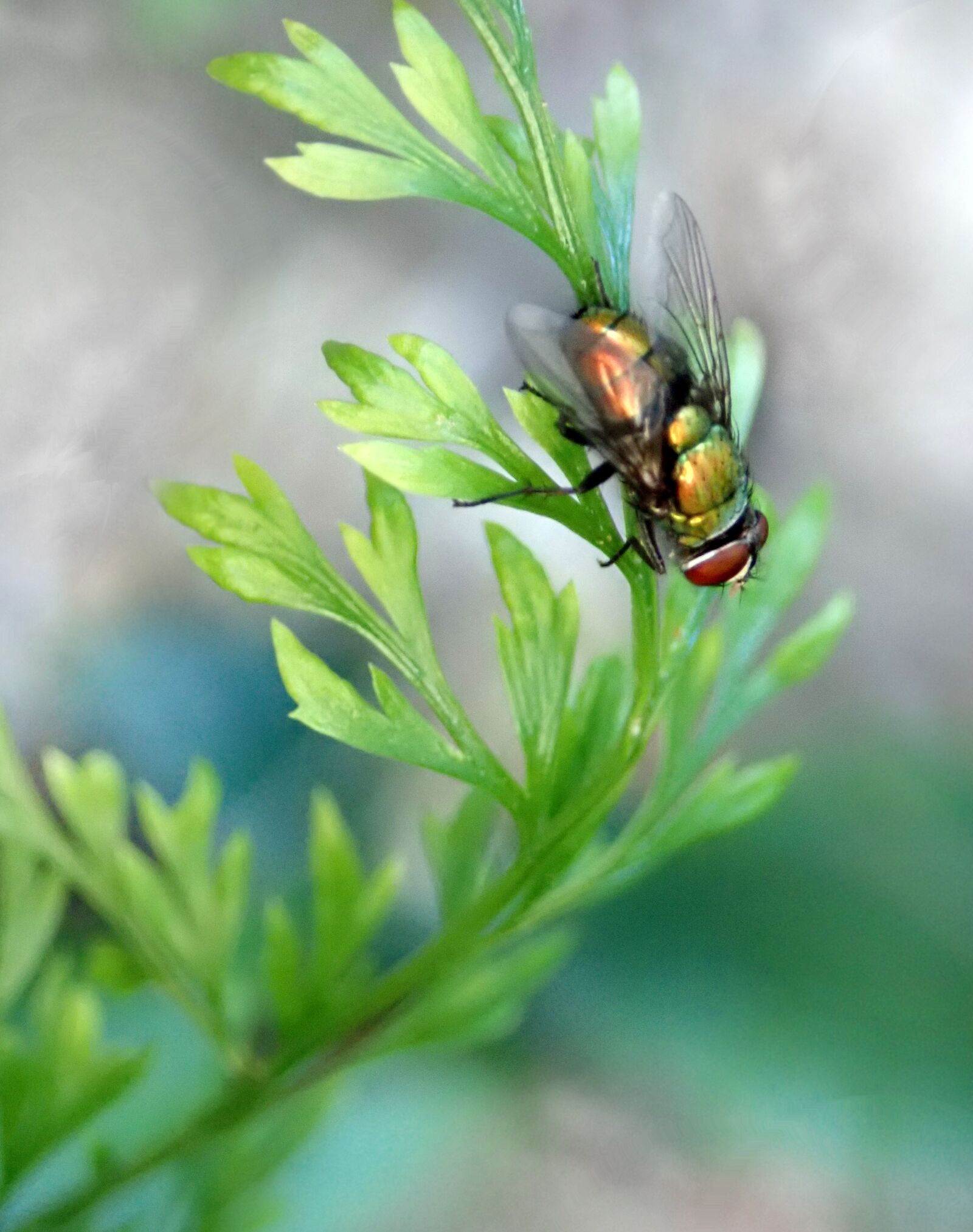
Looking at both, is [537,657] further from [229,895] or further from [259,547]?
[229,895]

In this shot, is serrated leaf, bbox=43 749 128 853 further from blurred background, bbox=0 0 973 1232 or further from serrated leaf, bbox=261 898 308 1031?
blurred background, bbox=0 0 973 1232

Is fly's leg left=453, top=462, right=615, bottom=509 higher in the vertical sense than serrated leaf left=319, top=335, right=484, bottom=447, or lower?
lower

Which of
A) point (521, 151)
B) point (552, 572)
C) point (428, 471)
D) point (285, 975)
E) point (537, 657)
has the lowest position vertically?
point (552, 572)

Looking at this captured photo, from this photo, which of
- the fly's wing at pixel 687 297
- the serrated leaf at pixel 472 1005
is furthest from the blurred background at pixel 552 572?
the fly's wing at pixel 687 297

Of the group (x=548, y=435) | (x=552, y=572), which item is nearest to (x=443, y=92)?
(x=548, y=435)

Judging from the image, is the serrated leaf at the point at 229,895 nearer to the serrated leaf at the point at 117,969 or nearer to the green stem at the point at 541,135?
the serrated leaf at the point at 117,969

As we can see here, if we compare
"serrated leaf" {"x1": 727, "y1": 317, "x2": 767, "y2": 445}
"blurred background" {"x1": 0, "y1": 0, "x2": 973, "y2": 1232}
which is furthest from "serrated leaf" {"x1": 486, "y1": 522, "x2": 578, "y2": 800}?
"blurred background" {"x1": 0, "y1": 0, "x2": 973, "y2": 1232}
